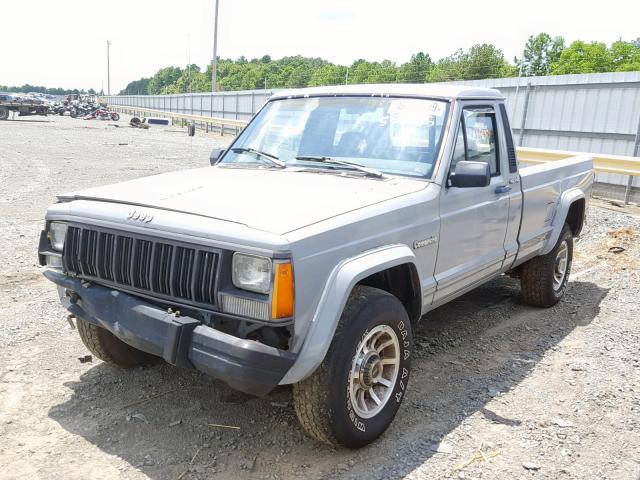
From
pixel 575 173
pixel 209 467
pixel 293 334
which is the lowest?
pixel 209 467

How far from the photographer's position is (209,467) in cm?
321

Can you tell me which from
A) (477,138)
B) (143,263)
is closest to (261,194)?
(143,263)

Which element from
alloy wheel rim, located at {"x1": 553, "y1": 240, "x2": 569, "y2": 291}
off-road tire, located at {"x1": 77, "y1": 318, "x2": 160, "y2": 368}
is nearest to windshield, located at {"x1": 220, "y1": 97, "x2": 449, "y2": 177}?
off-road tire, located at {"x1": 77, "y1": 318, "x2": 160, "y2": 368}

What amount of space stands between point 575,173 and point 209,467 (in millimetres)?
4749

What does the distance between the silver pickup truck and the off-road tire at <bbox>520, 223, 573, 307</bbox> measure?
946 mm

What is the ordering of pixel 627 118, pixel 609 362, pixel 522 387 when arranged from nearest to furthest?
pixel 522 387 < pixel 609 362 < pixel 627 118

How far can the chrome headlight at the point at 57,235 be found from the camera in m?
3.60

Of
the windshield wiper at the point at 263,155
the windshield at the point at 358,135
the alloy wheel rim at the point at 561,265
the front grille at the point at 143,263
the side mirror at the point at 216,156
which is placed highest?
the windshield at the point at 358,135

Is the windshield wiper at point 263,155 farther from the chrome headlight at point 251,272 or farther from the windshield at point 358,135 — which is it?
the chrome headlight at point 251,272

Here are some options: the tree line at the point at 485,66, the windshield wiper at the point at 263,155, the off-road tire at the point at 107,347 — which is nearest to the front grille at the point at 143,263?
the off-road tire at the point at 107,347

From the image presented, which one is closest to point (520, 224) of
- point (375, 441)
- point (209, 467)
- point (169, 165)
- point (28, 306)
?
point (375, 441)

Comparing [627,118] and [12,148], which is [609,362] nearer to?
[627,118]

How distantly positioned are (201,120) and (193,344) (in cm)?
3396

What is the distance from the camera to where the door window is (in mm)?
4328
